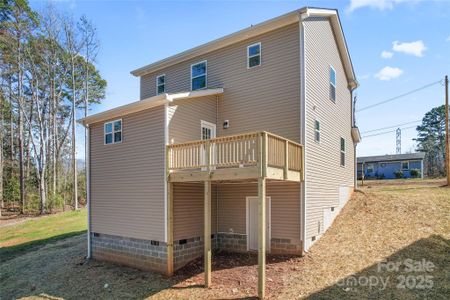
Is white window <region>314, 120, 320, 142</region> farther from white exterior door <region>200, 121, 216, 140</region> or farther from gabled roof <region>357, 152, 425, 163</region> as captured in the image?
gabled roof <region>357, 152, 425, 163</region>

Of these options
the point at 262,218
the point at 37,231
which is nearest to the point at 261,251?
the point at 262,218

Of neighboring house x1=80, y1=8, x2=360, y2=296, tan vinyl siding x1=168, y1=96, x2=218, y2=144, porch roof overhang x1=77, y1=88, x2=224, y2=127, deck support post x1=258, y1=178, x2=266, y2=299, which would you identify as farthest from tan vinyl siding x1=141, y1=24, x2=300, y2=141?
deck support post x1=258, y1=178, x2=266, y2=299

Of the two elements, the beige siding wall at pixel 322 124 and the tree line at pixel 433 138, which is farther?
the tree line at pixel 433 138

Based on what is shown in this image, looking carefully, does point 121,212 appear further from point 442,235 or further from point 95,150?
point 442,235

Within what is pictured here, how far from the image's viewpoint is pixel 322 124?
1251cm

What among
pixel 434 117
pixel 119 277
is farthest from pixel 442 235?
pixel 434 117

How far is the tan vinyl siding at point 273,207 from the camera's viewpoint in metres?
10.6

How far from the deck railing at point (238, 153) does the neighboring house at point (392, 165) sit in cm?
2496

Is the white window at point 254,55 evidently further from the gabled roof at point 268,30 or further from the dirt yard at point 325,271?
the dirt yard at point 325,271

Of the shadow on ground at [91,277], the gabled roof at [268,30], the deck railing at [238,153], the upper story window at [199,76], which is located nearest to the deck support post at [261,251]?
the deck railing at [238,153]

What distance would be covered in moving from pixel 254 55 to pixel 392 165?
2741 centimetres

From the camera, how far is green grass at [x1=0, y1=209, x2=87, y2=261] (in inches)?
638

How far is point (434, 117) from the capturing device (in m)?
45.1

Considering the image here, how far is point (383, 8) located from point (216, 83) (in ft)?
23.2
